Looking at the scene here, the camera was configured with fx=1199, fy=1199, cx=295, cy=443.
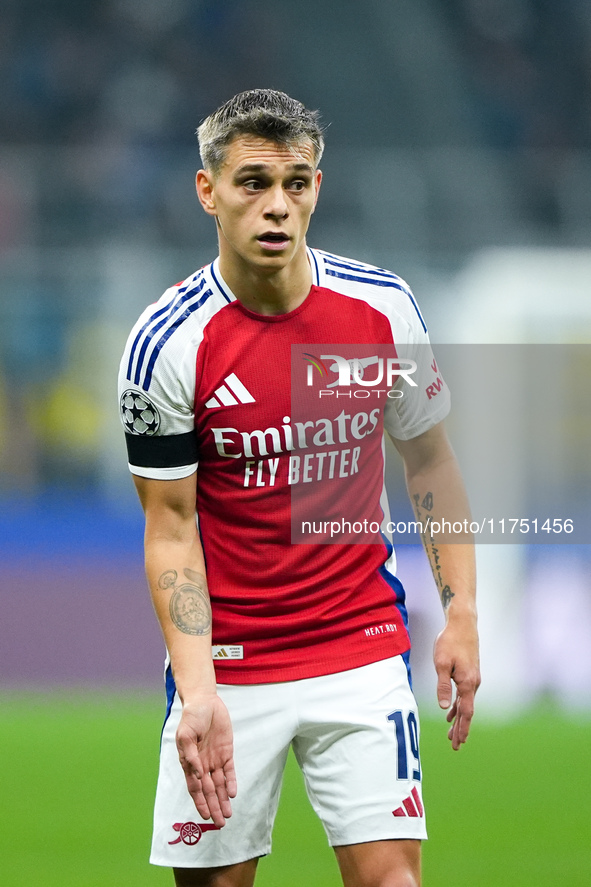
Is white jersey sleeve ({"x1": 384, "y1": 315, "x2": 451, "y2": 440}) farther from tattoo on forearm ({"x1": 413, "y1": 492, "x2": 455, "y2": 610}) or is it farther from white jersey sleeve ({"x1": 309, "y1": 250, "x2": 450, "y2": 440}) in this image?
tattoo on forearm ({"x1": 413, "y1": 492, "x2": 455, "y2": 610})

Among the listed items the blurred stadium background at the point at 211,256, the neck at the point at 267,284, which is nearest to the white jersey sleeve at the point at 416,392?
the neck at the point at 267,284

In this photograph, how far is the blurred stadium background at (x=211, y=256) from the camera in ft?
16.9

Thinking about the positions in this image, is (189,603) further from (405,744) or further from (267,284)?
(267,284)

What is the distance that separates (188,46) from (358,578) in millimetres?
11854

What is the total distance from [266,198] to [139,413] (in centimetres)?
56

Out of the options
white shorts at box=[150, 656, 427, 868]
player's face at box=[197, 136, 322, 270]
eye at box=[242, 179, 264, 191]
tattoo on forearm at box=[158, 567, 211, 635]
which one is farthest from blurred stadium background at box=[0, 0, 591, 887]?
eye at box=[242, 179, 264, 191]

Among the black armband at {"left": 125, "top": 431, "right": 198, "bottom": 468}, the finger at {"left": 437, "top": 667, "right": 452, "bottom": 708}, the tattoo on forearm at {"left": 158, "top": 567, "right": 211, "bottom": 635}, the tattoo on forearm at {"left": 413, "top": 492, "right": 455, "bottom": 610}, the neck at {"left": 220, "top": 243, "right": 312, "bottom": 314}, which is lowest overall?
the finger at {"left": 437, "top": 667, "right": 452, "bottom": 708}

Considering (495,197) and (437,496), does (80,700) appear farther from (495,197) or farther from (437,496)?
(495,197)

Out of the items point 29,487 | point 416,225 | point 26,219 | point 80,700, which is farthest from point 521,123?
point 80,700

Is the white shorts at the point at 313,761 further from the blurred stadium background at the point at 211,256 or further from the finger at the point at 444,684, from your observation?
the blurred stadium background at the point at 211,256

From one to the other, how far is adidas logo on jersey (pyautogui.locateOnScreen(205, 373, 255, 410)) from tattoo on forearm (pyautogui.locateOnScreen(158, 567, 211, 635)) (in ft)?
1.27

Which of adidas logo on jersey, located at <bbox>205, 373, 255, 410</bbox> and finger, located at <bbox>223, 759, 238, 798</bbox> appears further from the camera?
adidas logo on jersey, located at <bbox>205, 373, 255, 410</bbox>

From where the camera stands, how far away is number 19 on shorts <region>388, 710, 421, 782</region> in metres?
2.72

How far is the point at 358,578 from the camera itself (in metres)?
2.89
